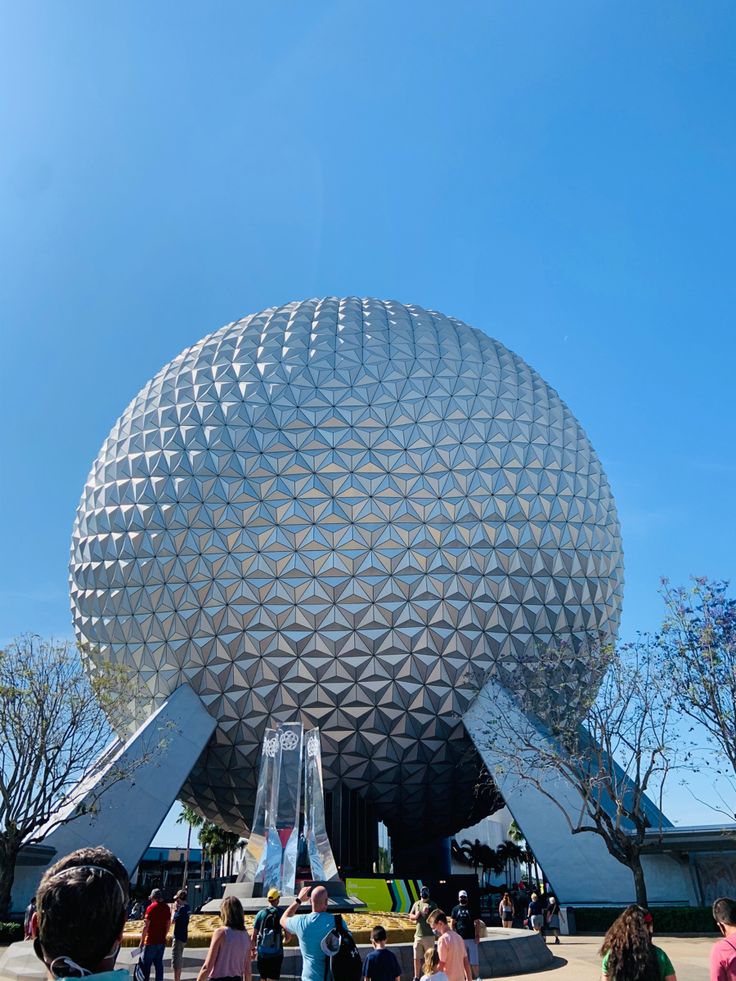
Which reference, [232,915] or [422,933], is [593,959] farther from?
[232,915]

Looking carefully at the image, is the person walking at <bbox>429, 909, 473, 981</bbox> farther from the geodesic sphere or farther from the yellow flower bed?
the geodesic sphere

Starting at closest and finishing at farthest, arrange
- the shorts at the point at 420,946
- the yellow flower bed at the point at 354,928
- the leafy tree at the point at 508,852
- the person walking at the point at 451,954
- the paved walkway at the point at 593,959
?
the person walking at the point at 451,954, the shorts at the point at 420,946, the paved walkway at the point at 593,959, the yellow flower bed at the point at 354,928, the leafy tree at the point at 508,852

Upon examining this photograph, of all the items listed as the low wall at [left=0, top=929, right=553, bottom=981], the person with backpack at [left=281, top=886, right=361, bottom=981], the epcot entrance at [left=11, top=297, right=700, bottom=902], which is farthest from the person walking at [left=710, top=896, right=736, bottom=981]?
the epcot entrance at [left=11, top=297, right=700, bottom=902]

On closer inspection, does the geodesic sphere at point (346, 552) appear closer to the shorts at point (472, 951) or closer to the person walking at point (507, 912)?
the person walking at point (507, 912)

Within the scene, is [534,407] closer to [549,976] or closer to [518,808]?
[518,808]

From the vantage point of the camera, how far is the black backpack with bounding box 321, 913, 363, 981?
5.43 m

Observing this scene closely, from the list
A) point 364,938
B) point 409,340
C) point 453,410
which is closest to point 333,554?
point 453,410

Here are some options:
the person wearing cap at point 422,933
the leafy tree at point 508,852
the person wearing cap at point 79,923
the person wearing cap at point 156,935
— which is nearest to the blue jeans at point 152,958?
the person wearing cap at point 156,935

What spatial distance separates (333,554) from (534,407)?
9.57 metres

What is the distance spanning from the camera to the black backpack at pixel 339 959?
5.43 meters

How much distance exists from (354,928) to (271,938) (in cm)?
734

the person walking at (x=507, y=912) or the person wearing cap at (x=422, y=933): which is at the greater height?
the person wearing cap at (x=422, y=933)

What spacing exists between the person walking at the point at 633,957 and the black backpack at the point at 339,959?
216cm

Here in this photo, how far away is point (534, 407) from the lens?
94.2 feet
